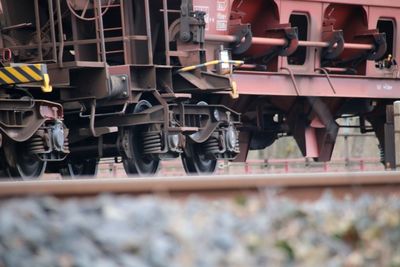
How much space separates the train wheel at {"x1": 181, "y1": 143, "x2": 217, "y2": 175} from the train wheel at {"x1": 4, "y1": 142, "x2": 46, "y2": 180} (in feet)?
9.13

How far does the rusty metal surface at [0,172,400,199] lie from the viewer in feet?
14.3

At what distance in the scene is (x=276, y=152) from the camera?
39281 millimetres

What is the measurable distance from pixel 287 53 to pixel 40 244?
13.3 meters

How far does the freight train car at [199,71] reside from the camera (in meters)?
14.0

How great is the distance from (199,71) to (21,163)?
10.6ft

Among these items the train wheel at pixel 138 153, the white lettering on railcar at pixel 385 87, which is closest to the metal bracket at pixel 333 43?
the white lettering on railcar at pixel 385 87

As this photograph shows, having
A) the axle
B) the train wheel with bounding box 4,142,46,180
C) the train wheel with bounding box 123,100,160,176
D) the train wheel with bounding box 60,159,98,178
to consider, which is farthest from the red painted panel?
the train wheel with bounding box 4,142,46,180

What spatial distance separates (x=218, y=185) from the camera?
4742mm

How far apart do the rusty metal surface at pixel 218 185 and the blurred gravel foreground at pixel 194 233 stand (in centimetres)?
5

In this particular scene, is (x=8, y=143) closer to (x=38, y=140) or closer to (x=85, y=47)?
(x=38, y=140)

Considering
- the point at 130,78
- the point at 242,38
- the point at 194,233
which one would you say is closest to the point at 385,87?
the point at 242,38

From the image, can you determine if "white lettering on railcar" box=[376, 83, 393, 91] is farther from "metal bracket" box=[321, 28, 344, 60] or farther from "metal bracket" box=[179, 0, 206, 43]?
"metal bracket" box=[179, 0, 206, 43]

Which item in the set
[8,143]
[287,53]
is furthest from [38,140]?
[287,53]

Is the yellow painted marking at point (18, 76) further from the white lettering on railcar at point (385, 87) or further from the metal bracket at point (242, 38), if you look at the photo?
the white lettering on railcar at point (385, 87)
